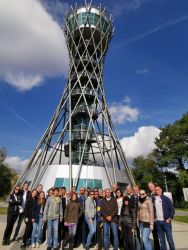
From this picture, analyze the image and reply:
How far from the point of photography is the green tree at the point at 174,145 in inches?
1398

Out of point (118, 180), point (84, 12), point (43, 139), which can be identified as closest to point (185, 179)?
point (118, 180)

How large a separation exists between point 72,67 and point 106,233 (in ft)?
71.4

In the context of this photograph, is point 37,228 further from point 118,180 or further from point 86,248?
point 118,180

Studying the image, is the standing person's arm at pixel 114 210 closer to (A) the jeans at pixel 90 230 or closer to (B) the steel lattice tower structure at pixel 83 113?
(A) the jeans at pixel 90 230

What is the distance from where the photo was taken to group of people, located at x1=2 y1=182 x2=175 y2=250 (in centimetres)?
582

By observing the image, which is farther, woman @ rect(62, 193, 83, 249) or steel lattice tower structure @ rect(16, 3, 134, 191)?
steel lattice tower structure @ rect(16, 3, 134, 191)

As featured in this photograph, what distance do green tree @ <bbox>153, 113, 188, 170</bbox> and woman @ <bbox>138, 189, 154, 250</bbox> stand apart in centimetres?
3052

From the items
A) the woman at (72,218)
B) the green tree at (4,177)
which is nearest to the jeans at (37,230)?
the woman at (72,218)

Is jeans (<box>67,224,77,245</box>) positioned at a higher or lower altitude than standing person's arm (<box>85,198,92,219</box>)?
lower

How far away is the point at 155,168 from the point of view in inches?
1670

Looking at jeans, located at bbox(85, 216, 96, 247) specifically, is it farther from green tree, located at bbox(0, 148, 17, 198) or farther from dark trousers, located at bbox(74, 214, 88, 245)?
green tree, located at bbox(0, 148, 17, 198)

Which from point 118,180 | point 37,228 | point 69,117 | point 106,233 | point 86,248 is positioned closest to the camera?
point 106,233

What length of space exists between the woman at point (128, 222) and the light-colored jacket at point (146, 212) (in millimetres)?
198

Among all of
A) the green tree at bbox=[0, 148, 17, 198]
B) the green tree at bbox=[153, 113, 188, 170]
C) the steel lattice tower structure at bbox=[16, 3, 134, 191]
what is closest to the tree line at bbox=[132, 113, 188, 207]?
the green tree at bbox=[153, 113, 188, 170]
